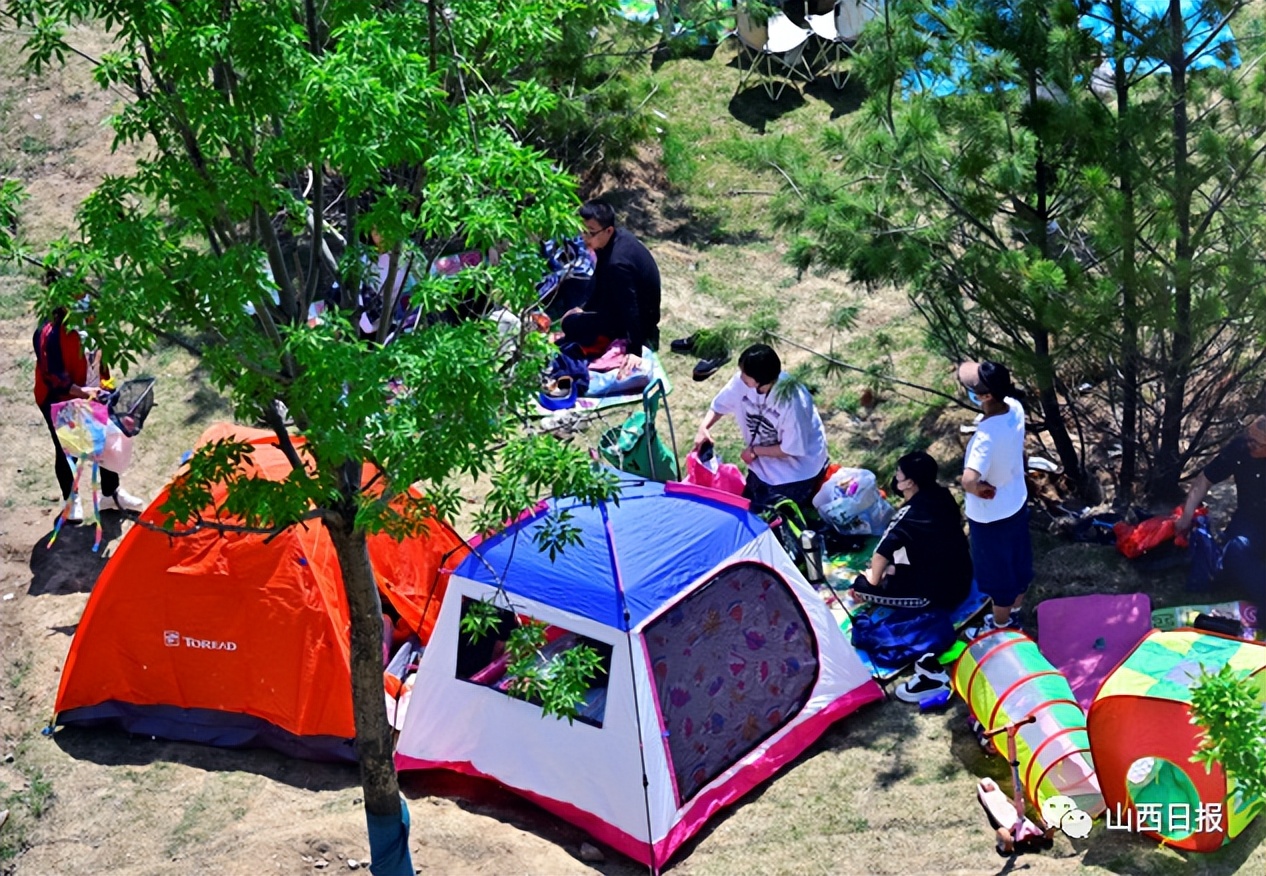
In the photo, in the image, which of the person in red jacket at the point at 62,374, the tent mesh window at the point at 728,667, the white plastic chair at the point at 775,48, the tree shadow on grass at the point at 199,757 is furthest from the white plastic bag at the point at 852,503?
the white plastic chair at the point at 775,48

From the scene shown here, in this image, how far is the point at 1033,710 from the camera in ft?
19.9

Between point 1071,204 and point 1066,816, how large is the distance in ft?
10.9

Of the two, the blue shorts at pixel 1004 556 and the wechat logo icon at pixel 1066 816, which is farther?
the blue shorts at pixel 1004 556

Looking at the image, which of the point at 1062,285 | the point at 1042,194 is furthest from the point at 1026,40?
the point at 1062,285

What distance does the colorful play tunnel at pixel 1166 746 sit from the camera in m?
5.52

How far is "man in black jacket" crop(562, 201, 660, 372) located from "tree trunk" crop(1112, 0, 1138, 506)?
318cm

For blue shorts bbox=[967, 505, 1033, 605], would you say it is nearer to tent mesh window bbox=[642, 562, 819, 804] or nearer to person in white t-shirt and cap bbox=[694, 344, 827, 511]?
tent mesh window bbox=[642, 562, 819, 804]

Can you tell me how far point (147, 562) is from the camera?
23.2ft

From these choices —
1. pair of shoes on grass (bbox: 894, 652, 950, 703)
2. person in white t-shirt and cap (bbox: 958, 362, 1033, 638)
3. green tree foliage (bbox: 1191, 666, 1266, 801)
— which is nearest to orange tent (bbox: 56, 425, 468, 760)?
pair of shoes on grass (bbox: 894, 652, 950, 703)

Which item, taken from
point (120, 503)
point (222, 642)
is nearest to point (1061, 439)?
point (222, 642)

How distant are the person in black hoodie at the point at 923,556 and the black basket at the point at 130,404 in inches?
173

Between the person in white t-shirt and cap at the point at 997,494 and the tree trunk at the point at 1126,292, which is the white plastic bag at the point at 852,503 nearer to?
the person in white t-shirt and cap at the point at 997,494

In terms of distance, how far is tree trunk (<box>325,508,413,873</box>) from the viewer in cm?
514

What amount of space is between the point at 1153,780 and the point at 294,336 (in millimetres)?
3834
